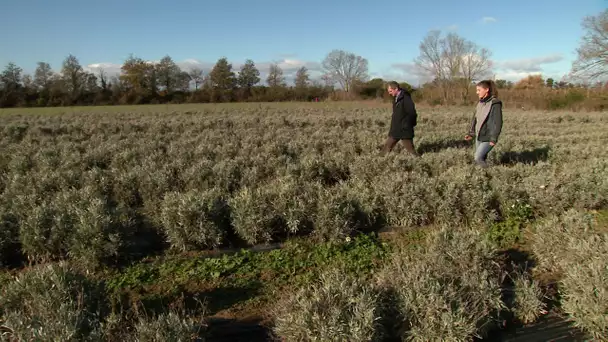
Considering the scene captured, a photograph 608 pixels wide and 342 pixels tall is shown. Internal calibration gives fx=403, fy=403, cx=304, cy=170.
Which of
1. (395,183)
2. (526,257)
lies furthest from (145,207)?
(526,257)

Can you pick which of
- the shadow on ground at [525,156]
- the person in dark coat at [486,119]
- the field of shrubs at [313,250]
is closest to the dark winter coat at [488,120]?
the person in dark coat at [486,119]

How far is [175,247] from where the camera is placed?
17.0 ft

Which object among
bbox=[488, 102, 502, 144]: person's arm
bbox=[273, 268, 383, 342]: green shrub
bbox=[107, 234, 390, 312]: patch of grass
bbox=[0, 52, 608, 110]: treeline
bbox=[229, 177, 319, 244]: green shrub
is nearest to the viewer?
bbox=[273, 268, 383, 342]: green shrub

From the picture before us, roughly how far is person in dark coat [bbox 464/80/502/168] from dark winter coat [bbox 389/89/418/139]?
1.48 m

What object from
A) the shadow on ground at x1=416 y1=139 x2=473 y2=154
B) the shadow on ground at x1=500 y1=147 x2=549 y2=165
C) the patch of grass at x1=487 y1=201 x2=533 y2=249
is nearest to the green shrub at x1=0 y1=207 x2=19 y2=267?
the patch of grass at x1=487 y1=201 x2=533 y2=249

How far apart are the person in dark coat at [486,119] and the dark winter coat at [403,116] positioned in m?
1.48

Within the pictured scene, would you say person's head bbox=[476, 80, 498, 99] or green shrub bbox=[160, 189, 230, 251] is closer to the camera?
green shrub bbox=[160, 189, 230, 251]

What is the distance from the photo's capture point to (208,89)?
60406mm

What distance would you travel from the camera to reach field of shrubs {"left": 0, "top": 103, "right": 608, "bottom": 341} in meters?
3.09

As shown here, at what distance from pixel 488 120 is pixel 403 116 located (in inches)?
76.9

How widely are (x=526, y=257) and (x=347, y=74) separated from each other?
217 ft

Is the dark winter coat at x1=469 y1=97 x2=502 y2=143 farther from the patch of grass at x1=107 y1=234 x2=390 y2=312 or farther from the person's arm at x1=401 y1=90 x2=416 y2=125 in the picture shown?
the patch of grass at x1=107 y1=234 x2=390 y2=312

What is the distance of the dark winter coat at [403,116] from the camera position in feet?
28.0

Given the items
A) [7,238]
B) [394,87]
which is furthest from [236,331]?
[394,87]
